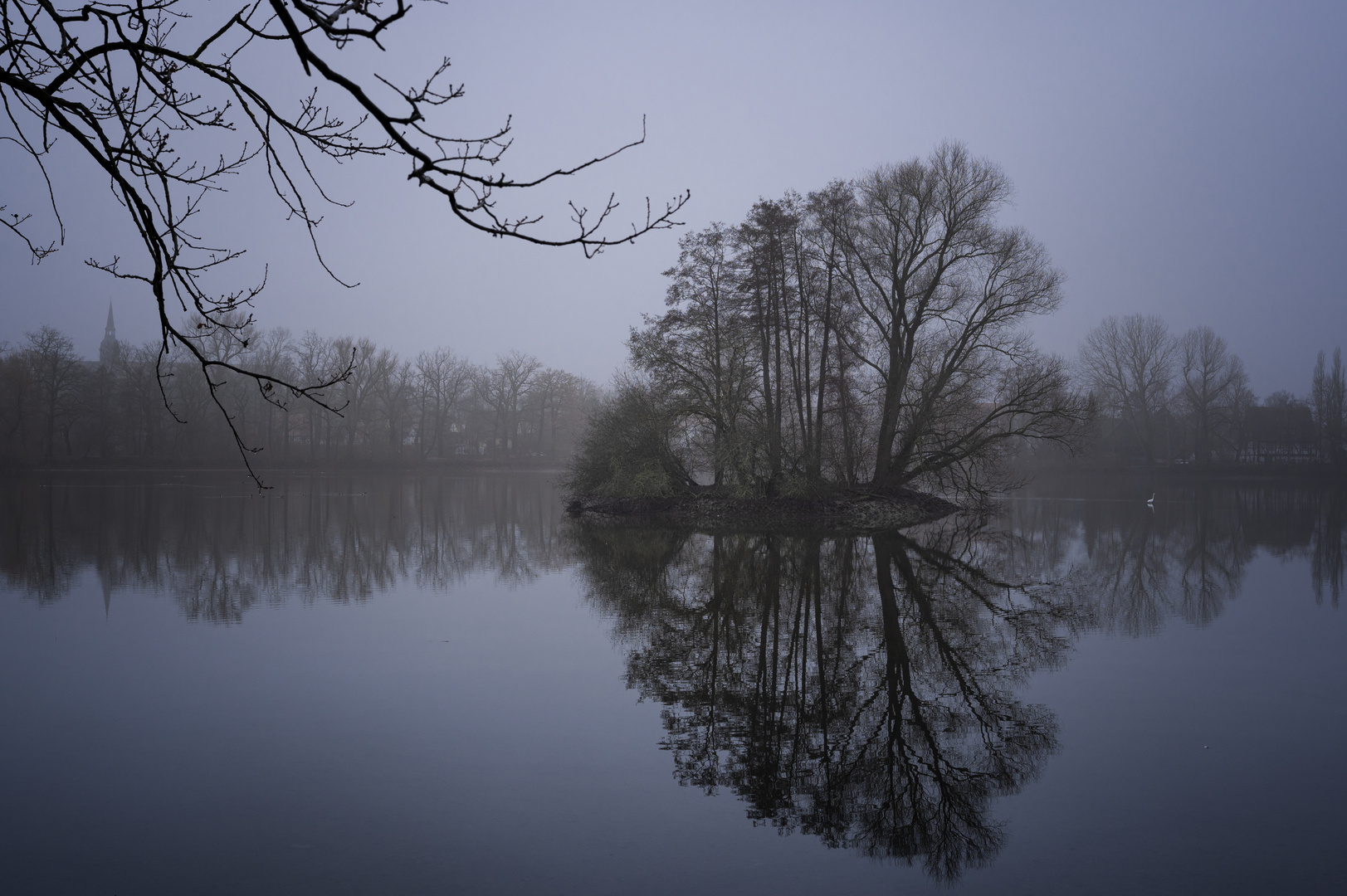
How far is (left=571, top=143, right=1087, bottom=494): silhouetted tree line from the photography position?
2422 cm

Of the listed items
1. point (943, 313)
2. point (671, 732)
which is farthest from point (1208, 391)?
point (671, 732)

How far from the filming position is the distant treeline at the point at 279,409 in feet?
178

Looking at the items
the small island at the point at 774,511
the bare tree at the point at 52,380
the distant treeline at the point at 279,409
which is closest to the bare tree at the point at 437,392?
the distant treeline at the point at 279,409

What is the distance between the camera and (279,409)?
6956cm

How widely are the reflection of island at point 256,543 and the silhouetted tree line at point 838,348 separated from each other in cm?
→ 528

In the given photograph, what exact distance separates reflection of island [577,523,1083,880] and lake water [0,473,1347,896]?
3cm

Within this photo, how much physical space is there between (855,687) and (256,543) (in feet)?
45.4

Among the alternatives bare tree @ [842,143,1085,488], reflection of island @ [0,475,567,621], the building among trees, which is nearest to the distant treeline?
reflection of island @ [0,475,567,621]

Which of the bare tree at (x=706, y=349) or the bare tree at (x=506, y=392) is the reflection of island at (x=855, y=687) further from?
the bare tree at (x=506, y=392)

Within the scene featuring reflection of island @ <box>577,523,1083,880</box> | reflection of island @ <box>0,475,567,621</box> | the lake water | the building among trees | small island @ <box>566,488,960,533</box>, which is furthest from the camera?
the building among trees

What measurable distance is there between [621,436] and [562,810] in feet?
70.0

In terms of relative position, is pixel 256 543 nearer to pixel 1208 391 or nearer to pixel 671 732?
pixel 671 732

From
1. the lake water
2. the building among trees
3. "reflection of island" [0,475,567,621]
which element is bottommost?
the lake water

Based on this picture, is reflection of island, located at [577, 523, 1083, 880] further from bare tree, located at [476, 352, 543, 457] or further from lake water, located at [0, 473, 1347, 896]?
bare tree, located at [476, 352, 543, 457]
